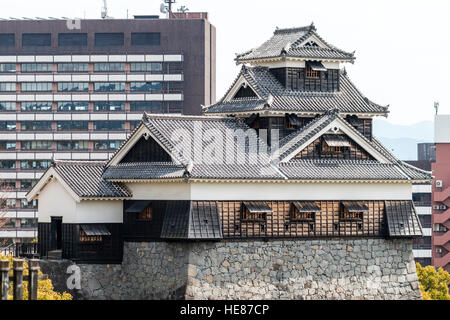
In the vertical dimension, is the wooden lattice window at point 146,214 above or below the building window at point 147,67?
below

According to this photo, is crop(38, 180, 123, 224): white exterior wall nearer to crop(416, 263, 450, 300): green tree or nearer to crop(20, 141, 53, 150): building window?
crop(416, 263, 450, 300): green tree

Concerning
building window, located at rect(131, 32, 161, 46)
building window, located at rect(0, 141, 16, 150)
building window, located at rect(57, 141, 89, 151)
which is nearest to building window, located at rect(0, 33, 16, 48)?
building window, located at rect(0, 141, 16, 150)

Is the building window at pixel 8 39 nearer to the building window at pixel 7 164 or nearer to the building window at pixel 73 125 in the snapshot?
the building window at pixel 73 125

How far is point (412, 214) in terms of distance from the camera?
66500 mm

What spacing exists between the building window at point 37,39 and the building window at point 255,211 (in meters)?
66.9

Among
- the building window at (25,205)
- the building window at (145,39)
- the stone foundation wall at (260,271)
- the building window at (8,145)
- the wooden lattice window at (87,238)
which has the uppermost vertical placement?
the building window at (145,39)

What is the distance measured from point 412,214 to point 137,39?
62002 millimetres

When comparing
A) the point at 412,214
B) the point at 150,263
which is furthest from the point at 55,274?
the point at 412,214

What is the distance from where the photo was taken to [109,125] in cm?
12525

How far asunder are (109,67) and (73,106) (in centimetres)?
533

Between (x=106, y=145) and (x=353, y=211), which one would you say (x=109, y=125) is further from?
(x=353, y=211)

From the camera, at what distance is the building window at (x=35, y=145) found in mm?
126312

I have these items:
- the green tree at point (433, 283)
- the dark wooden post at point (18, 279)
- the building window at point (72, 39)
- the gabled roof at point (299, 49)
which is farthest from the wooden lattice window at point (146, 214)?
the building window at point (72, 39)

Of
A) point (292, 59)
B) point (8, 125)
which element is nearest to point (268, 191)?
point (292, 59)
